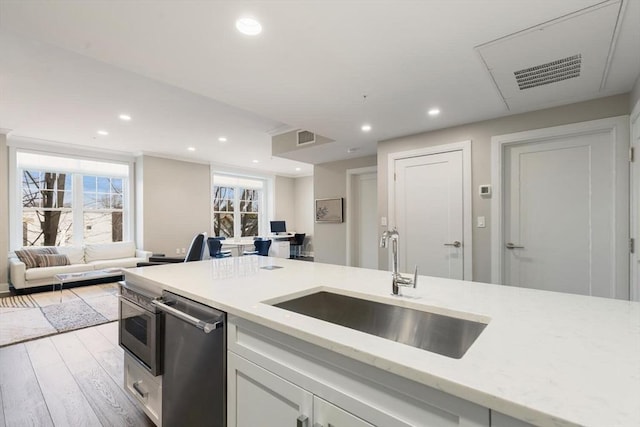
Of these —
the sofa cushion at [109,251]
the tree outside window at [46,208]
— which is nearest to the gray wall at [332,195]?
the sofa cushion at [109,251]

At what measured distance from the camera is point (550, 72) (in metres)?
2.30

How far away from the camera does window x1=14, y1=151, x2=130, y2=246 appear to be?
17.5 ft

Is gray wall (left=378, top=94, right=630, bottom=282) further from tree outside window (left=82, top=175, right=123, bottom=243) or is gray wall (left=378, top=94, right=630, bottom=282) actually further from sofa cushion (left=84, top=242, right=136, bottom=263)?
tree outside window (left=82, top=175, right=123, bottom=243)

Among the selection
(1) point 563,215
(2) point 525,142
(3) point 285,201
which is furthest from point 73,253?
(1) point 563,215

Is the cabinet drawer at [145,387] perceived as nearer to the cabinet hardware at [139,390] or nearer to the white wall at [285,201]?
the cabinet hardware at [139,390]

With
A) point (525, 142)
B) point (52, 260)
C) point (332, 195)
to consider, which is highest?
point (525, 142)

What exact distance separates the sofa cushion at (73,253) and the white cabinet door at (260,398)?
5.84 metres

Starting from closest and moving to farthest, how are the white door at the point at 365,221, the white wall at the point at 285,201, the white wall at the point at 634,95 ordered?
the white wall at the point at 634,95
the white door at the point at 365,221
the white wall at the point at 285,201

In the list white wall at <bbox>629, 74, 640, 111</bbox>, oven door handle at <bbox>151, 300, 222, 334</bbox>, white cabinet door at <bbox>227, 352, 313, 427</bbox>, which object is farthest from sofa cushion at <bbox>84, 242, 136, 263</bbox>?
white wall at <bbox>629, 74, 640, 111</bbox>

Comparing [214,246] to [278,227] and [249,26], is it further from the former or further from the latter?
[249,26]

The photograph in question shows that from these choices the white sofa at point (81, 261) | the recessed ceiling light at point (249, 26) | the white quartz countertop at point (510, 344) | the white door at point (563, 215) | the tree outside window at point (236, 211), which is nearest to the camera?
the white quartz countertop at point (510, 344)

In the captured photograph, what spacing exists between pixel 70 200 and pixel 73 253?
1.08 m

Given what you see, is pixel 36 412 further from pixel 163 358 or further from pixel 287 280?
pixel 287 280

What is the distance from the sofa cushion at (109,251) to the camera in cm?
563
